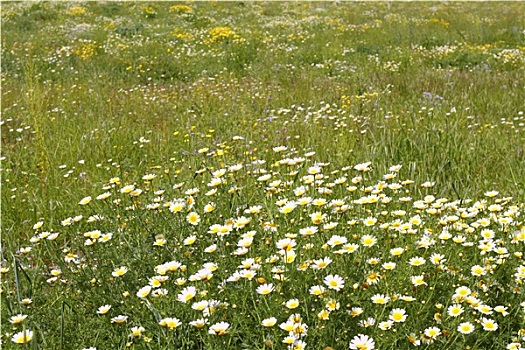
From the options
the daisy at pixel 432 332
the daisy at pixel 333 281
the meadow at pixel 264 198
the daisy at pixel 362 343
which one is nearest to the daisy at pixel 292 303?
the meadow at pixel 264 198

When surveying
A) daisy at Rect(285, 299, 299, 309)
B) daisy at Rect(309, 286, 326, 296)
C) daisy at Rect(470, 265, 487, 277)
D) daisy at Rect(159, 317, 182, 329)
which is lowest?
daisy at Rect(470, 265, 487, 277)

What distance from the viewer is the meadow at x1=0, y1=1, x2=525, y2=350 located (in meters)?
2.01

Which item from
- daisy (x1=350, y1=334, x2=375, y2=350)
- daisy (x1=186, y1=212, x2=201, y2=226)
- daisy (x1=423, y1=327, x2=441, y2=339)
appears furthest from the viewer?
daisy (x1=186, y1=212, x2=201, y2=226)

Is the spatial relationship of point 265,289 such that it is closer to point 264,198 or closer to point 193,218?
point 193,218

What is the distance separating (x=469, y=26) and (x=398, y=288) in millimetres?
12635

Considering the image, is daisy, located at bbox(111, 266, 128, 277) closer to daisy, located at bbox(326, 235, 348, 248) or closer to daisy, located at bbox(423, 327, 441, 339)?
daisy, located at bbox(326, 235, 348, 248)

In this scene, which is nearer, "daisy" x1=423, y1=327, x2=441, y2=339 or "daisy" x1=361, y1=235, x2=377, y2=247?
"daisy" x1=423, y1=327, x2=441, y2=339

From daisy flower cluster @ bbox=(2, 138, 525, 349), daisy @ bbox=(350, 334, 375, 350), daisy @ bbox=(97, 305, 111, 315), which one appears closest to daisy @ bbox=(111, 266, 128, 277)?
daisy flower cluster @ bbox=(2, 138, 525, 349)

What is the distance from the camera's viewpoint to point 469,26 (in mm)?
12992

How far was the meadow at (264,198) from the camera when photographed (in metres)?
2.01

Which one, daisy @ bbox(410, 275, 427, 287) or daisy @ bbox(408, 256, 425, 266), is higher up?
daisy @ bbox(408, 256, 425, 266)

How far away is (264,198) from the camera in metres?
2.67

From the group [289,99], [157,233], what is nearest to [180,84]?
[289,99]

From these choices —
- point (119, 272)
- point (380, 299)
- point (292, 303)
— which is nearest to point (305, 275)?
point (292, 303)
